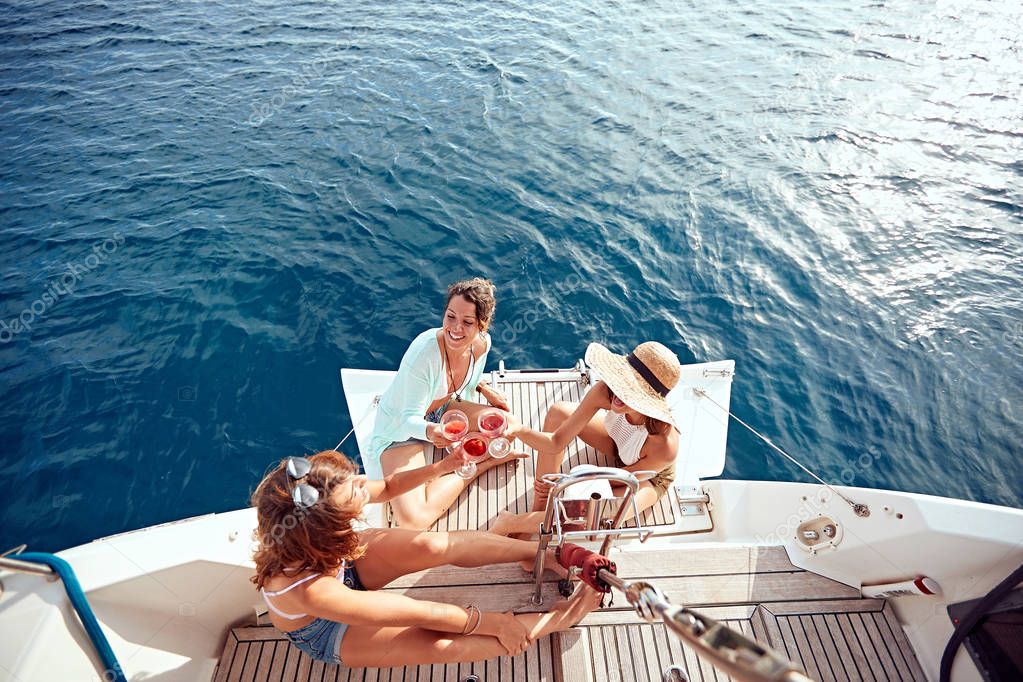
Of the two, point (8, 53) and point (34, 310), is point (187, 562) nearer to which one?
point (34, 310)

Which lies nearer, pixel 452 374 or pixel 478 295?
pixel 478 295

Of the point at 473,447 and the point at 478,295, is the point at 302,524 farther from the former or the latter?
the point at 478,295

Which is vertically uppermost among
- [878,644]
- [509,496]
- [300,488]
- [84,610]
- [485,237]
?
[485,237]

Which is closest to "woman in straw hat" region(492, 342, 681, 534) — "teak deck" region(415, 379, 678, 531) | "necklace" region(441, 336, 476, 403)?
"teak deck" region(415, 379, 678, 531)

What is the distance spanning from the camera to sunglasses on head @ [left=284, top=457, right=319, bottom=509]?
2.12 meters

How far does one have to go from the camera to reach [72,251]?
21.9ft

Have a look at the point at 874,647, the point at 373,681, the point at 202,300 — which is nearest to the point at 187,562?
the point at 373,681

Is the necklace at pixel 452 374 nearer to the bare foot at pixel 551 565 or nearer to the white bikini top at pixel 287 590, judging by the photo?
the bare foot at pixel 551 565

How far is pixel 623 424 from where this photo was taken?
135 inches

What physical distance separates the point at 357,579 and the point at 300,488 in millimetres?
940

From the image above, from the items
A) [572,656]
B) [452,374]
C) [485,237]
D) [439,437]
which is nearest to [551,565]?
[572,656]

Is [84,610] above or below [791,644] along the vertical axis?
above


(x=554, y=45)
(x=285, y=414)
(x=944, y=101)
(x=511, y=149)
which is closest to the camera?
(x=285, y=414)

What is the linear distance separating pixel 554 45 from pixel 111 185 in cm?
919
